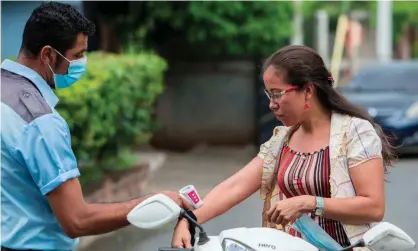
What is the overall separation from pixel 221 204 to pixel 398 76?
1360 cm

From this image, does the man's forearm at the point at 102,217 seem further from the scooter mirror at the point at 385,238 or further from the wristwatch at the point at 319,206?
the scooter mirror at the point at 385,238

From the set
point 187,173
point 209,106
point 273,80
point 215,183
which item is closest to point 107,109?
point 215,183

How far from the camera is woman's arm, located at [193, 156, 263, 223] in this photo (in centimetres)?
319

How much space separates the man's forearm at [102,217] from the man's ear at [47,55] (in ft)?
1.61

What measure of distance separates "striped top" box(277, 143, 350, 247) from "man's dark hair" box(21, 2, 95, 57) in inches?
36.9

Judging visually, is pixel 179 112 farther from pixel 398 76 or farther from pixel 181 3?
pixel 398 76

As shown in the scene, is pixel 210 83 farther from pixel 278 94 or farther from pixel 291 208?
pixel 291 208

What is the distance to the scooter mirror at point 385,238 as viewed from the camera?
2717 mm

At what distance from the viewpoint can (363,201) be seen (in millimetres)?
2943

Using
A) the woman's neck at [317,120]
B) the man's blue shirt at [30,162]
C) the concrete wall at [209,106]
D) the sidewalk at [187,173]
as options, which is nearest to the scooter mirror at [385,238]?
the woman's neck at [317,120]

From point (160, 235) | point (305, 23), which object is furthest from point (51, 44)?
point (305, 23)

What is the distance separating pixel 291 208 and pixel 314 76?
52 centimetres

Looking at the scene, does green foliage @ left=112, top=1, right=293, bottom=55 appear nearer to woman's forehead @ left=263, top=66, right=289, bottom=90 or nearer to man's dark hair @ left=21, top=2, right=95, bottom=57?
woman's forehead @ left=263, top=66, right=289, bottom=90

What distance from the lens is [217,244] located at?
2736 millimetres
